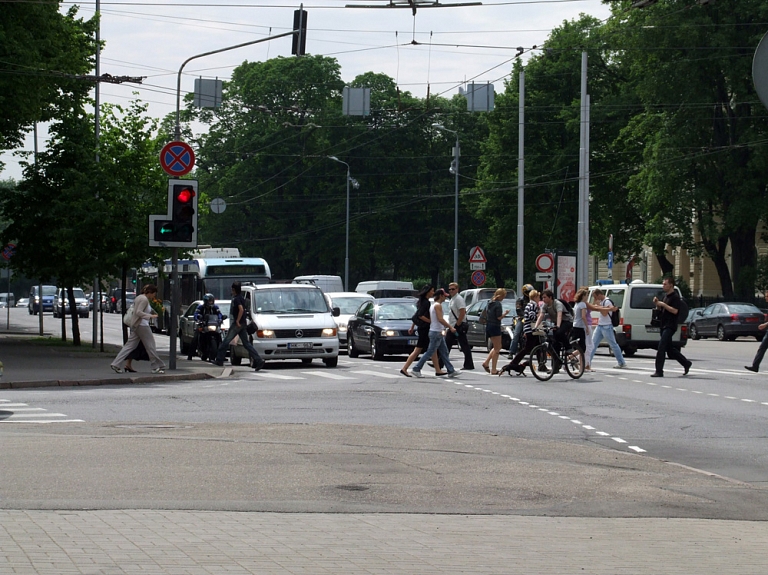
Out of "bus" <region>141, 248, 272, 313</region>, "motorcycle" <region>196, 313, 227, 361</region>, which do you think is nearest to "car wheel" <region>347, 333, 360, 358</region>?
"motorcycle" <region>196, 313, 227, 361</region>

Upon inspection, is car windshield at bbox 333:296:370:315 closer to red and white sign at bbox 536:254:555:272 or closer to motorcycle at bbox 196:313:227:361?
motorcycle at bbox 196:313:227:361

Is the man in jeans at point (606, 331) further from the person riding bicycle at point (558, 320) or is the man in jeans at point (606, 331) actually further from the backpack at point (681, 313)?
the person riding bicycle at point (558, 320)

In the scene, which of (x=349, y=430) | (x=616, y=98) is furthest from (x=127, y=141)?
(x=616, y=98)

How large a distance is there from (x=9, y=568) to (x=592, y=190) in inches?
2186

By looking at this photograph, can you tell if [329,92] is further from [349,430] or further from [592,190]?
[349,430]

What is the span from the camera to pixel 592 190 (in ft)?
197

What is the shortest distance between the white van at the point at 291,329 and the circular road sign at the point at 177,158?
418 centimetres

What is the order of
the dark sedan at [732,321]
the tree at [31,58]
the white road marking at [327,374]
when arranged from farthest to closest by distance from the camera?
1. the dark sedan at [732,321]
2. the tree at [31,58]
3. the white road marking at [327,374]

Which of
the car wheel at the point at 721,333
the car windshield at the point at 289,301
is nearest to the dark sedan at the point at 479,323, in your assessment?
the car windshield at the point at 289,301

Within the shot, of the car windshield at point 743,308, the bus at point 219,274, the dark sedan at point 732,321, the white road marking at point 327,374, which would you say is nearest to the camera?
the white road marking at point 327,374

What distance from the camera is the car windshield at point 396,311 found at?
30953mm

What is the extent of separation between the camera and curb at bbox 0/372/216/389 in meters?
20.1

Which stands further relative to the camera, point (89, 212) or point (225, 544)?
point (89, 212)

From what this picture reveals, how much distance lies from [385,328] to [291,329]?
4.26m
